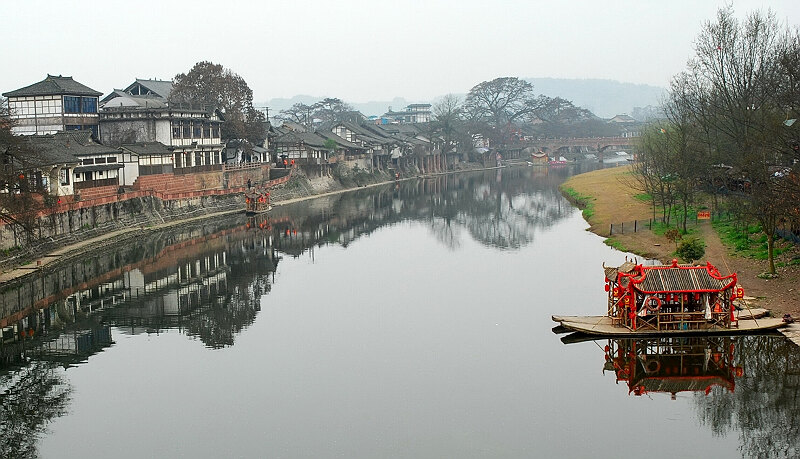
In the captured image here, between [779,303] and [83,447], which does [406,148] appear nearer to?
[779,303]

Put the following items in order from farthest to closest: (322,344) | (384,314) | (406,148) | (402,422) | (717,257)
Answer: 1. (406,148)
2. (717,257)
3. (384,314)
4. (322,344)
5. (402,422)

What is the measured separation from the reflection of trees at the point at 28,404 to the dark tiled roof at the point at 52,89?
43402mm

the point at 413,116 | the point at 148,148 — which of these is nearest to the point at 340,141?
the point at 148,148

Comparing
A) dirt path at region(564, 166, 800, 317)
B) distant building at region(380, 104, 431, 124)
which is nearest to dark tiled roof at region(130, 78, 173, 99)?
dirt path at region(564, 166, 800, 317)

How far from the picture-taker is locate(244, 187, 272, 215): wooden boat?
224ft

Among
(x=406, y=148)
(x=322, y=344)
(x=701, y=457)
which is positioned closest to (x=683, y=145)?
(x=322, y=344)

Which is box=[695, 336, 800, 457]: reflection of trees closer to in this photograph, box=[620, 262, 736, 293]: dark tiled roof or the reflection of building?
the reflection of building

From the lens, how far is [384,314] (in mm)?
33719

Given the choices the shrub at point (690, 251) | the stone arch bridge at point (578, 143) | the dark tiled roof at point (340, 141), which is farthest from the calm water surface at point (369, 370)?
the stone arch bridge at point (578, 143)

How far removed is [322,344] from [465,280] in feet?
40.1

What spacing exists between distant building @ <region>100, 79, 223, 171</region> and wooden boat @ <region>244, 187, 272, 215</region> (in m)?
4.55

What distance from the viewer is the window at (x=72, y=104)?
66.4 meters

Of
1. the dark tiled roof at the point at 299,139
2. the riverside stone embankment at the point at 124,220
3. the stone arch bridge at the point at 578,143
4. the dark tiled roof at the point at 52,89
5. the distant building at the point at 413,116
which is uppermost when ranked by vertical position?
the distant building at the point at 413,116

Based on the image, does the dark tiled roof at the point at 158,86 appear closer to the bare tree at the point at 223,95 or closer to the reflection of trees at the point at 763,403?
the bare tree at the point at 223,95
